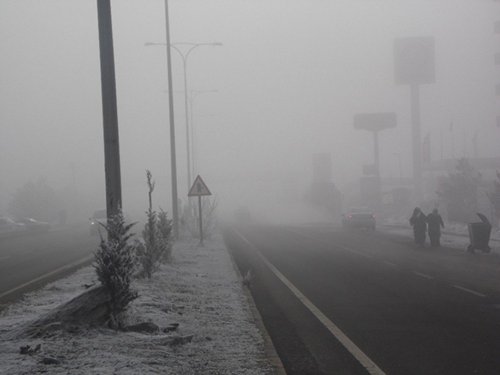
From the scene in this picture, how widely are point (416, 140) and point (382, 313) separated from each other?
83.5 m

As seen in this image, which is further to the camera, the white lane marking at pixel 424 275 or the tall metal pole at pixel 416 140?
the tall metal pole at pixel 416 140

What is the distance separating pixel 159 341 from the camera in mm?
7348

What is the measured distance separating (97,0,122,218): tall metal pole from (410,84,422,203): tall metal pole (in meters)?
72.6

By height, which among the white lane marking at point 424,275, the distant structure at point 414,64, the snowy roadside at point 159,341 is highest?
the distant structure at point 414,64

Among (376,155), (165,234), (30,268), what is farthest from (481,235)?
(376,155)

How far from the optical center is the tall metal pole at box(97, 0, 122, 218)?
965 centimetres

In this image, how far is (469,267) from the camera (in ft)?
56.0

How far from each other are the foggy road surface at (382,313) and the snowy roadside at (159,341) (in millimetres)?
479

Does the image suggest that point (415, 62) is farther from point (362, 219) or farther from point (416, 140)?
point (362, 219)

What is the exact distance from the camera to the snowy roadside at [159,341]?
6.27m

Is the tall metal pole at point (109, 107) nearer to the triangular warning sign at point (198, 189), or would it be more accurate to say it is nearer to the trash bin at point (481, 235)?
the triangular warning sign at point (198, 189)

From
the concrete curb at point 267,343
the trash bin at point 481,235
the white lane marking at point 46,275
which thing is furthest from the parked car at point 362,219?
the concrete curb at point 267,343

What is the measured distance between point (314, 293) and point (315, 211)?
239 feet

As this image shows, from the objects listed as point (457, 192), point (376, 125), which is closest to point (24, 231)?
point (457, 192)
